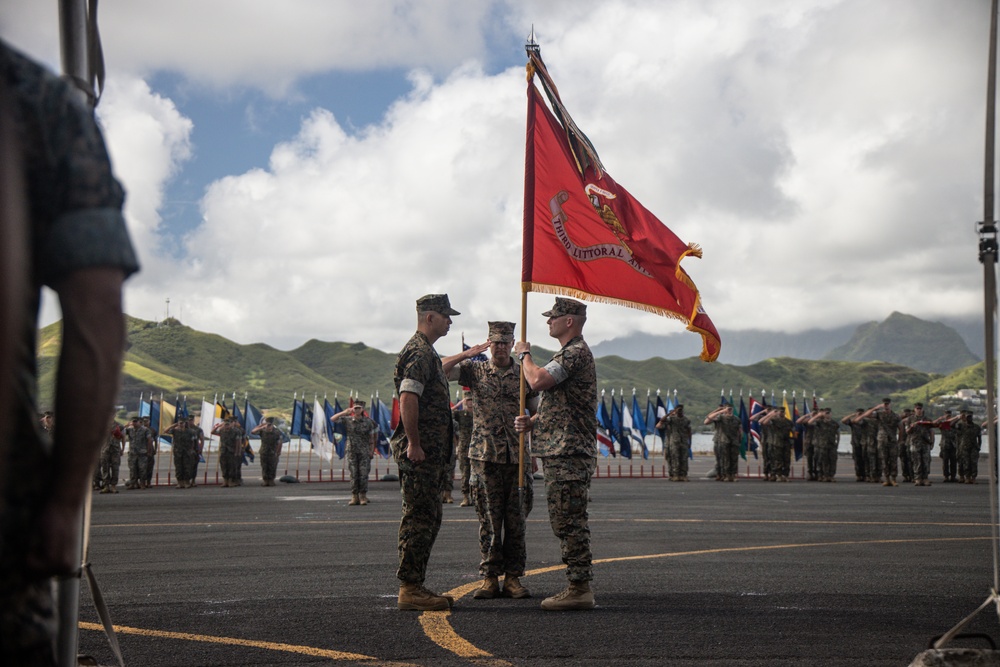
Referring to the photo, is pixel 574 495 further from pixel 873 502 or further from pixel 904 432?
pixel 904 432

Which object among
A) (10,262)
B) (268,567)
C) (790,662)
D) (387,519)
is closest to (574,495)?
(790,662)

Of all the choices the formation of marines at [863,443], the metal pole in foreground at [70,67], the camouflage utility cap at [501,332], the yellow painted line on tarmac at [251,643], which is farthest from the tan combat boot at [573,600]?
the formation of marines at [863,443]

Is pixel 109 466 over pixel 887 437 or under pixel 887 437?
under

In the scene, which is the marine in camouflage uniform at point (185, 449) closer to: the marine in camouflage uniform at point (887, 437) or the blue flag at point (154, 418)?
the blue flag at point (154, 418)

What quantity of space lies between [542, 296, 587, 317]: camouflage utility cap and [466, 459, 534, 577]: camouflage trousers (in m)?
1.30

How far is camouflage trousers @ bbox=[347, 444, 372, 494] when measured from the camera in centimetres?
1895

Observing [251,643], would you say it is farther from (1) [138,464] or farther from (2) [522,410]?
(1) [138,464]

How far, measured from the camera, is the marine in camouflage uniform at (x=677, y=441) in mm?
29266

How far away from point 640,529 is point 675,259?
229 inches

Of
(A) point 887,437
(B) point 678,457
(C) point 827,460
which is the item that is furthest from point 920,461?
(B) point 678,457

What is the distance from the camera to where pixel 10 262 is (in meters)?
1.55

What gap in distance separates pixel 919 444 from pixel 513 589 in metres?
22.5

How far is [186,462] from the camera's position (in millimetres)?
28125

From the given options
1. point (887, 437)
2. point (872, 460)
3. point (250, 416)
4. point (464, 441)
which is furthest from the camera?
point (250, 416)
